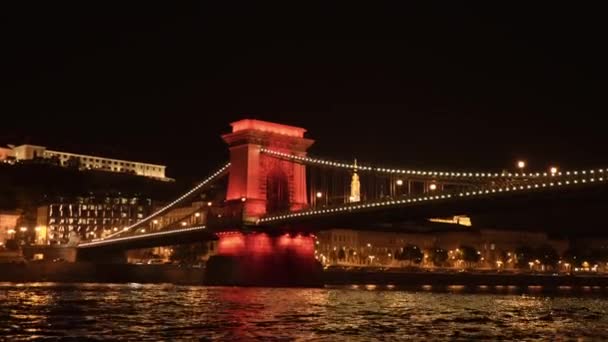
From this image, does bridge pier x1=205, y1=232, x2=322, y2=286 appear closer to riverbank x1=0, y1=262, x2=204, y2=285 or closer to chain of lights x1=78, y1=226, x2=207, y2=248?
chain of lights x1=78, y1=226, x2=207, y2=248

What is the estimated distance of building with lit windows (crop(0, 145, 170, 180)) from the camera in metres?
150

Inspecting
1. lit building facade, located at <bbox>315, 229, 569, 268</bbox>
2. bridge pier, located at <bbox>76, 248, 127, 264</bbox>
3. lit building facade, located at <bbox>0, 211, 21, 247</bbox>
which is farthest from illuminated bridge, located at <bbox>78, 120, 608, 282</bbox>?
lit building facade, located at <bbox>0, 211, 21, 247</bbox>

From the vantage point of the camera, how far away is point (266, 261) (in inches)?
2397

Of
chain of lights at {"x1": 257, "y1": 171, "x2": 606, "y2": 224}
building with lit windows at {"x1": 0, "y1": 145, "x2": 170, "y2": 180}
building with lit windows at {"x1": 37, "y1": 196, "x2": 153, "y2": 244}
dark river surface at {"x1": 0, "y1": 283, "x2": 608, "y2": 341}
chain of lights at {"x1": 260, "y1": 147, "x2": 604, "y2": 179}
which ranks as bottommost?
dark river surface at {"x1": 0, "y1": 283, "x2": 608, "y2": 341}

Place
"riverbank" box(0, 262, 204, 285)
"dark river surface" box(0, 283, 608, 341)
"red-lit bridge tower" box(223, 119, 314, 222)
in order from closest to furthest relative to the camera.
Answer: "dark river surface" box(0, 283, 608, 341) → "red-lit bridge tower" box(223, 119, 314, 222) → "riverbank" box(0, 262, 204, 285)

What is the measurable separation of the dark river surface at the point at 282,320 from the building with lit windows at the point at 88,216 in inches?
3347

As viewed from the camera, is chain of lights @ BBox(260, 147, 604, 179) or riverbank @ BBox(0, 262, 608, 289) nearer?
chain of lights @ BBox(260, 147, 604, 179)

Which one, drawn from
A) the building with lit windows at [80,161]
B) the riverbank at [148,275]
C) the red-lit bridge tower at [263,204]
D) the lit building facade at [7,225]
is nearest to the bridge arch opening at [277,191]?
the red-lit bridge tower at [263,204]

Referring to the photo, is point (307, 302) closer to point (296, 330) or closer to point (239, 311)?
point (239, 311)

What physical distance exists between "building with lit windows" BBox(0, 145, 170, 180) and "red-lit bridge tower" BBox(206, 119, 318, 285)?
301 feet

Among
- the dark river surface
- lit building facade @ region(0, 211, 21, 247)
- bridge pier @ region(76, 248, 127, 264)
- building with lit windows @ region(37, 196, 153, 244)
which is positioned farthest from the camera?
building with lit windows @ region(37, 196, 153, 244)

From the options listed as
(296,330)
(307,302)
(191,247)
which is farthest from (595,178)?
(191,247)

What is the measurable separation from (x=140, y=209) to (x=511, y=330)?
4432 inches

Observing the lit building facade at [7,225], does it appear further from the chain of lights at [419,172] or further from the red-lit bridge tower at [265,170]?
the chain of lights at [419,172]
